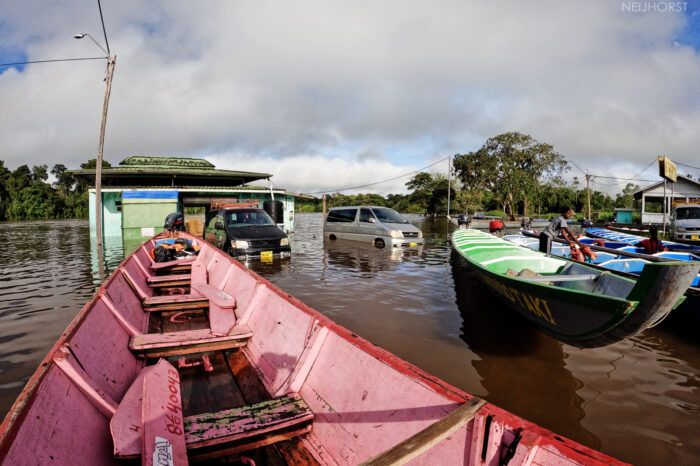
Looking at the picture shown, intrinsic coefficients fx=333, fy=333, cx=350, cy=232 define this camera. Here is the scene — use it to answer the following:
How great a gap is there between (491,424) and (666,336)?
210 inches

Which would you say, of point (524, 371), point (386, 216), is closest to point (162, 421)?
point (524, 371)

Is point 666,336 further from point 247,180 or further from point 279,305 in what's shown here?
point 247,180

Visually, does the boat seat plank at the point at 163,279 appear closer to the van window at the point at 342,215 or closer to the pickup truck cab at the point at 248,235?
the pickup truck cab at the point at 248,235

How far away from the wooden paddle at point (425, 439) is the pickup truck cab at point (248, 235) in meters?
9.18

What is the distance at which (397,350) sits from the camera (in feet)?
14.7

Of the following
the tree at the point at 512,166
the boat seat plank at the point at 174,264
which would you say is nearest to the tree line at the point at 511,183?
Result: the tree at the point at 512,166

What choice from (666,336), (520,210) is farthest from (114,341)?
(520,210)

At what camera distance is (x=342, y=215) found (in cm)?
1730

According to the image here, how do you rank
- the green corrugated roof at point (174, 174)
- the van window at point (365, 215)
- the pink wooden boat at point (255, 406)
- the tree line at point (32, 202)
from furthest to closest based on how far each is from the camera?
the tree line at point (32, 202) → the green corrugated roof at point (174, 174) → the van window at point (365, 215) → the pink wooden boat at point (255, 406)

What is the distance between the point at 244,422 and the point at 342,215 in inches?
598

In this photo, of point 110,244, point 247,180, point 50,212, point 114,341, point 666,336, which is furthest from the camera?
point 50,212

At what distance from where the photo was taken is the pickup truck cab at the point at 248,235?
10.1 meters

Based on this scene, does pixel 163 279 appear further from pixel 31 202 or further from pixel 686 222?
pixel 31 202

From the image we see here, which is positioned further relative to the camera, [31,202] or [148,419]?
[31,202]
